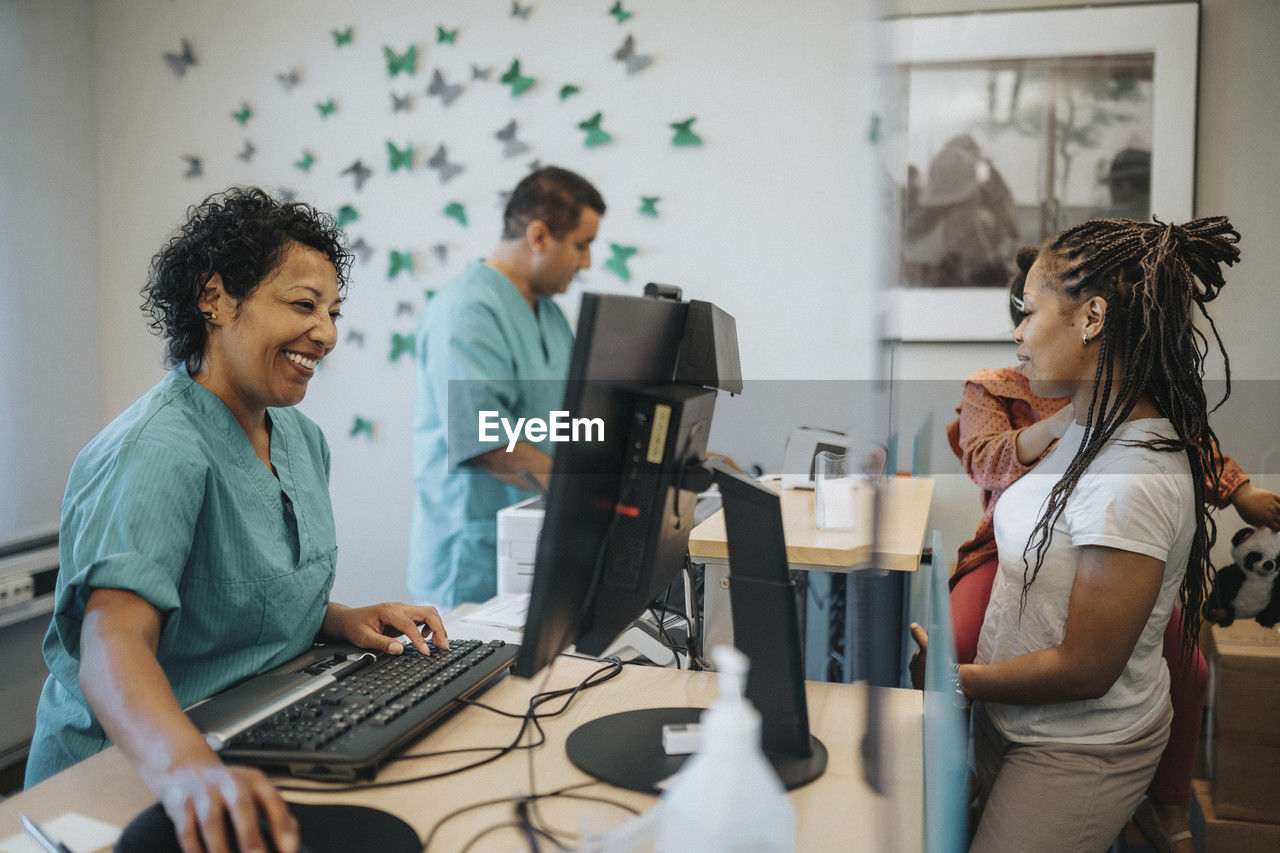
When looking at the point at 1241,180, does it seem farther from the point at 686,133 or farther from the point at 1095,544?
the point at 1095,544

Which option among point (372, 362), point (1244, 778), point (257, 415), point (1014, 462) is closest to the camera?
point (257, 415)

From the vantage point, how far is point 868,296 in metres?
0.60

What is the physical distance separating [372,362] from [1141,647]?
7.40 ft

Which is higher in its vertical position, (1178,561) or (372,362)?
(372,362)

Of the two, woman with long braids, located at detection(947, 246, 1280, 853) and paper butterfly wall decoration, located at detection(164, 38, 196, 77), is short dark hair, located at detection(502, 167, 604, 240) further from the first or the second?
paper butterfly wall decoration, located at detection(164, 38, 196, 77)

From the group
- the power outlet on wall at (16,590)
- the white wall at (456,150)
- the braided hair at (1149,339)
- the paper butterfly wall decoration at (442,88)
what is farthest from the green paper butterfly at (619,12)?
the power outlet on wall at (16,590)

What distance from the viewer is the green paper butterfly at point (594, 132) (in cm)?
258

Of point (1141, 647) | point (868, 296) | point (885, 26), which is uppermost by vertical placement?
point (885, 26)

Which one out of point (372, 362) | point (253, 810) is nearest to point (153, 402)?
point (253, 810)

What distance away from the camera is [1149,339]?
3.57ft

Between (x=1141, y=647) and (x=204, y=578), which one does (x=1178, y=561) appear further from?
(x=204, y=578)

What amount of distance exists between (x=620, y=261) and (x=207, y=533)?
1817 millimetres

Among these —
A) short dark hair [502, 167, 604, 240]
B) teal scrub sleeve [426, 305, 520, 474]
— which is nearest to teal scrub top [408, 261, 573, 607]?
teal scrub sleeve [426, 305, 520, 474]

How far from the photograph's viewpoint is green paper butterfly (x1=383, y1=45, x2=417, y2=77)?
8.72ft
